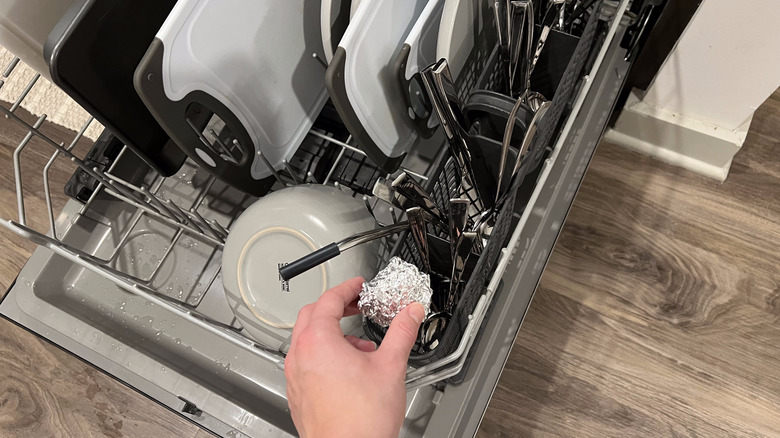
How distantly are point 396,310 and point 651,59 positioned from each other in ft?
2.45

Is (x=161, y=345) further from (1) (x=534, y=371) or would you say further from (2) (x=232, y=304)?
(1) (x=534, y=371)

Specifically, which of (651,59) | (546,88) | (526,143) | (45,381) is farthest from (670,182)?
(45,381)

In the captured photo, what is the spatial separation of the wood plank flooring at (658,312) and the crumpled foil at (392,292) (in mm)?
565

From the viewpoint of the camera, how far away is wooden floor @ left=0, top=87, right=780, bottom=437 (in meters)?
0.94

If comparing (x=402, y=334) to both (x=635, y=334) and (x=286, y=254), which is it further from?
(x=635, y=334)

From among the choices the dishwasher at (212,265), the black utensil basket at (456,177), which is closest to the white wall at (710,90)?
the dishwasher at (212,265)

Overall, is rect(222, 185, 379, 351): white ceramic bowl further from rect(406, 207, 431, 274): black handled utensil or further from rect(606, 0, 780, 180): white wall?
rect(606, 0, 780, 180): white wall

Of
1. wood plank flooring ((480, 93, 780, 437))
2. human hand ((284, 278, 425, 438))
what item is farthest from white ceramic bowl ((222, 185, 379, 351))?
wood plank flooring ((480, 93, 780, 437))

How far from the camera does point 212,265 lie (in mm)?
743

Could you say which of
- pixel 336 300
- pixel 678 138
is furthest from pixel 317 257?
pixel 678 138

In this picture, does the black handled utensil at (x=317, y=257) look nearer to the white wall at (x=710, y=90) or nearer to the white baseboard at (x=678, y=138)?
the white wall at (x=710, y=90)

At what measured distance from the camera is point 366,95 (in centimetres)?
Answer: 56

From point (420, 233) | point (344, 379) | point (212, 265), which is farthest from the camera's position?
point (212, 265)

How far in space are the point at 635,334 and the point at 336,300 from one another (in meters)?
0.71
